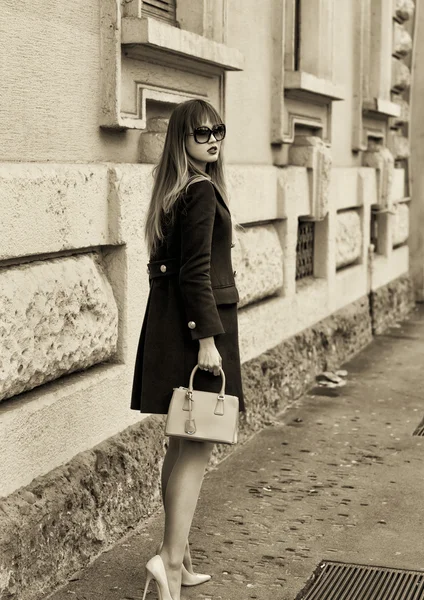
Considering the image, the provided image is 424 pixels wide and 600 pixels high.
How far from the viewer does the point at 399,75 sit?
11.5m

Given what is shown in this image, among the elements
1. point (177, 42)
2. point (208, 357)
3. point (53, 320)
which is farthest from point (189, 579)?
point (177, 42)

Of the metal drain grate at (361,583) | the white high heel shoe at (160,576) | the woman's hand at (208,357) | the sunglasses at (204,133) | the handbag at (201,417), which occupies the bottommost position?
the metal drain grate at (361,583)

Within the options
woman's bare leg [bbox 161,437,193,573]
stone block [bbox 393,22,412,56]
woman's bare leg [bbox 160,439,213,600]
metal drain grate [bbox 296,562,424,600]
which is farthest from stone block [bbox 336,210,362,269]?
woman's bare leg [bbox 160,439,213,600]

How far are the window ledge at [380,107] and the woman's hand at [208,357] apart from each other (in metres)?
6.85

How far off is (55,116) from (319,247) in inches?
181

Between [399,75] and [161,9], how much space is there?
6.22 meters

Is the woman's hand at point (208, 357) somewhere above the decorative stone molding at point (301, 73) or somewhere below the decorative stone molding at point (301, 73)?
below

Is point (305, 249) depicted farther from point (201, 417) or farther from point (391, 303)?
point (201, 417)

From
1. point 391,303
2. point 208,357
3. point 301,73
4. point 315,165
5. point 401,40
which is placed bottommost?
point 391,303

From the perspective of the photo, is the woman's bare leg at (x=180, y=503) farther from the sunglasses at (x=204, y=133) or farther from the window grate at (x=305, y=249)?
the window grate at (x=305, y=249)

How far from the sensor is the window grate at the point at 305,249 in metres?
8.22

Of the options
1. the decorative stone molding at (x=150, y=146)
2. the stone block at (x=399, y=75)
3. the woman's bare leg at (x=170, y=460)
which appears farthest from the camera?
the stone block at (x=399, y=75)

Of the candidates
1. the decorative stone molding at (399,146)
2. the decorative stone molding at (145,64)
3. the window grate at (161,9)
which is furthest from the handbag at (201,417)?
the decorative stone molding at (399,146)

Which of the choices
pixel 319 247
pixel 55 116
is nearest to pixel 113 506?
pixel 55 116
